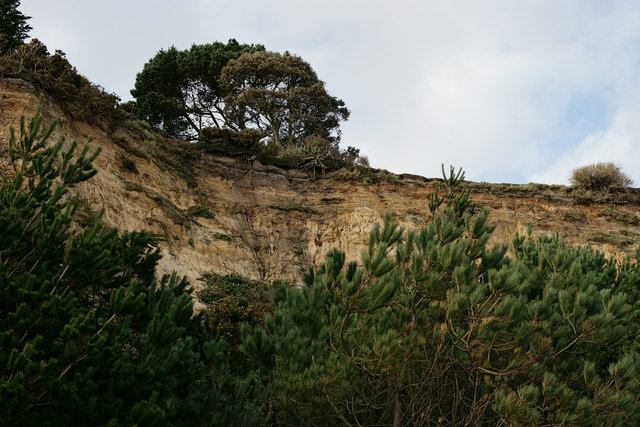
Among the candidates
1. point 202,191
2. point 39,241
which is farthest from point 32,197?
point 202,191

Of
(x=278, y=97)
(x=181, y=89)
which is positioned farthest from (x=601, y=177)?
(x=181, y=89)

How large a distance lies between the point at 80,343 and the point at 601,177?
2624 centimetres

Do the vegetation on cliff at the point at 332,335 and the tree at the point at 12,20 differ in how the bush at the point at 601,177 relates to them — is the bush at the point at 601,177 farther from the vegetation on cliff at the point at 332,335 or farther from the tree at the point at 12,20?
the tree at the point at 12,20

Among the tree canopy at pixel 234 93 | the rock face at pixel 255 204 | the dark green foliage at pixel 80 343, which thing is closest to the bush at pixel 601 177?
the rock face at pixel 255 204

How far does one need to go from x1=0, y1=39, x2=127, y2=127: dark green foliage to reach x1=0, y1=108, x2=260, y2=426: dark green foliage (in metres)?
11.7

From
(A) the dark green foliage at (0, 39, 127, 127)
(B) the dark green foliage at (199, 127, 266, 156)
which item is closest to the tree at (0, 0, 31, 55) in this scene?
(A) the dark green foliage at (0, 39, 127, 127)

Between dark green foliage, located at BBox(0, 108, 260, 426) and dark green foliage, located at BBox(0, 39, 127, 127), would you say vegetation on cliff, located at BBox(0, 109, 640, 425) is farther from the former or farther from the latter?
dark green foliage, located at BBox(0, 39, 127, 127)

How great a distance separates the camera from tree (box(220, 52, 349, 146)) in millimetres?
27359

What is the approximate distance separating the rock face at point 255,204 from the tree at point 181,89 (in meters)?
6.60

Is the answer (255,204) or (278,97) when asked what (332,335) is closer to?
(255,204)

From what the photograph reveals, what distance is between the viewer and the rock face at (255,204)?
650 inches

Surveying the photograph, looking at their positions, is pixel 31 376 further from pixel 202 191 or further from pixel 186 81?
pixel 186 81

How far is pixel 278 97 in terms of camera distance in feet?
90.9

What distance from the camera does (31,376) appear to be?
3.94m
